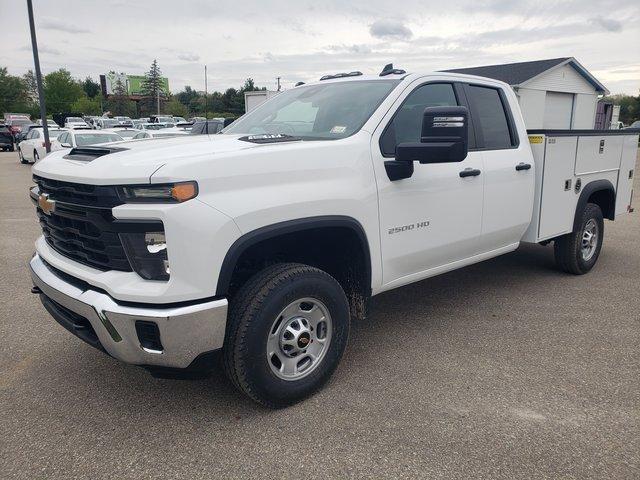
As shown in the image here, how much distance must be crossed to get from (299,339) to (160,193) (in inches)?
46.1

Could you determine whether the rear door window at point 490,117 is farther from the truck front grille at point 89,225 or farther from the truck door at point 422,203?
the truck front grille at point 89,225

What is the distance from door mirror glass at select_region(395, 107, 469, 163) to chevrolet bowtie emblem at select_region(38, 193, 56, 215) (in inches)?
85.6

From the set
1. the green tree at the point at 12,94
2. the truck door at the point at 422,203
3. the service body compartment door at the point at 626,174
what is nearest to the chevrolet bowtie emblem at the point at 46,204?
the truck door at the point at 422,203

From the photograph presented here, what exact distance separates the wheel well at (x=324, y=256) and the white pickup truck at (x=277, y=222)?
0.04 ft

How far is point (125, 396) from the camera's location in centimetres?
332

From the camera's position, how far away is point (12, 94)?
88.7m

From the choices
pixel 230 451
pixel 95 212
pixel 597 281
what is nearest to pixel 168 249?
pixel 95 212

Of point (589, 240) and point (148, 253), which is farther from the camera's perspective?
point (589, 240)

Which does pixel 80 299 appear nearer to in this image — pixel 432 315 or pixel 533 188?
pixel 432 315

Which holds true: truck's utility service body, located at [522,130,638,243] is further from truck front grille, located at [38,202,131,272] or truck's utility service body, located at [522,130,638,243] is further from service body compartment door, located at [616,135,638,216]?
truck front grille, located at [38,202,131,272]

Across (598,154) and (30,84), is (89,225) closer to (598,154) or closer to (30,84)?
(598,154)

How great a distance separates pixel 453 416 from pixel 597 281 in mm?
3419

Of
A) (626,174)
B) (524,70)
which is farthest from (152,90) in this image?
(626,174)

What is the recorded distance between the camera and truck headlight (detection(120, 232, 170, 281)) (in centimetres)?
257
